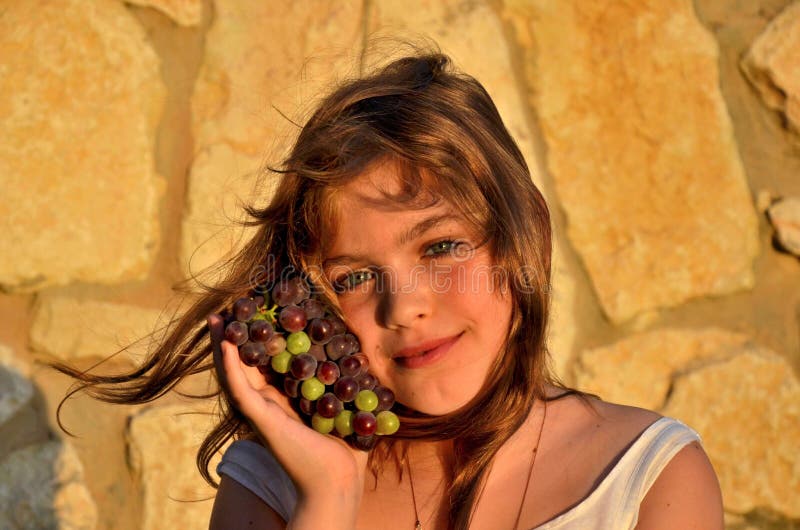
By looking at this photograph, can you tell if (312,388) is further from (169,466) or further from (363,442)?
(169,466)

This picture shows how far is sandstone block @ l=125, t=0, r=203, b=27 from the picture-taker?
2.47 m

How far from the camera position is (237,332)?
181 cm

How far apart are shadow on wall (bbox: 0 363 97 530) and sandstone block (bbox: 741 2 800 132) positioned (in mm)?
2061

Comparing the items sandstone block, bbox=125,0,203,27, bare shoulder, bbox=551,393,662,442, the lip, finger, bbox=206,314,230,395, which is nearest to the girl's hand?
finger, bbox=206,314,230,395

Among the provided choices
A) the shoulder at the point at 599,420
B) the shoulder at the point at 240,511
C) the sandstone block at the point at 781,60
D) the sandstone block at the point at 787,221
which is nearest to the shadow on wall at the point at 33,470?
the shoulder at the point at 240,511

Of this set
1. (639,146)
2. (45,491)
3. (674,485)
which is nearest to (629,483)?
(674,485)

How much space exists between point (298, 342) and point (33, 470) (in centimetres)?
106

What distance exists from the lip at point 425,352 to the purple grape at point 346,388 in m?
0.11

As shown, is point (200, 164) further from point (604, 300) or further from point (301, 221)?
point (604, 300)

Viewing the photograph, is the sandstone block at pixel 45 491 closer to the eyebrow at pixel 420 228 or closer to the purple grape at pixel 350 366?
the purple grape at pixel 350 366

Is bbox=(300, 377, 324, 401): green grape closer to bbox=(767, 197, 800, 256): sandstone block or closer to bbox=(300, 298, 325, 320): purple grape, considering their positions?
bbox=(300, 298, 325, 320): purple grape

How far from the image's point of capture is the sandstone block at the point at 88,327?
2477mm

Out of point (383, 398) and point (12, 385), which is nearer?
point (383, 398)

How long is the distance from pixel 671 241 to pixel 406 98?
1.03m
